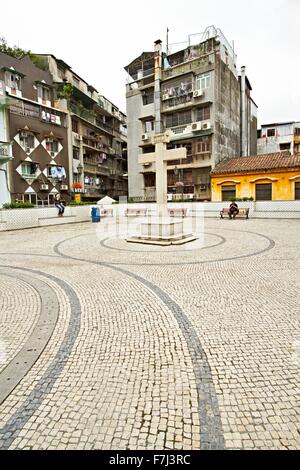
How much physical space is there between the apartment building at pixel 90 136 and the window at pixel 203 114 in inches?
553

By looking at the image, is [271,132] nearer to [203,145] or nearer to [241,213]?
[203,145]

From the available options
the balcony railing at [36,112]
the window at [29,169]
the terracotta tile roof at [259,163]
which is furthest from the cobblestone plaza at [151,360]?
the balcony railing at [36,112]

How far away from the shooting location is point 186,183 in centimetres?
3158

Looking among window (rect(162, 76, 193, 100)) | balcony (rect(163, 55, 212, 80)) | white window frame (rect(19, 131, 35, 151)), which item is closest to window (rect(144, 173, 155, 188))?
window (rect(162, 76, 193, 100))

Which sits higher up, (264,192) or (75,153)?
(75,153)

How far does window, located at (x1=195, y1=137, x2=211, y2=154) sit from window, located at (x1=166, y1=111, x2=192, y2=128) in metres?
2.87

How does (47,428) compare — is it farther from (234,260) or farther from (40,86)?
(40,86)

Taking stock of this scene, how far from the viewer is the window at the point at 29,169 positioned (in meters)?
27.0

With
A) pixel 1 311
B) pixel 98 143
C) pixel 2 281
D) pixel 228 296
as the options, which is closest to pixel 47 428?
pixel 1 311

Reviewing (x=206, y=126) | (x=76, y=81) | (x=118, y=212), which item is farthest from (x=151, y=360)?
(x=76, y=81)

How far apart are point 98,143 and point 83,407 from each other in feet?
129

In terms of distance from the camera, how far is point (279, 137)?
39250mm

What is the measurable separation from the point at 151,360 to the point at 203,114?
30504 mm
